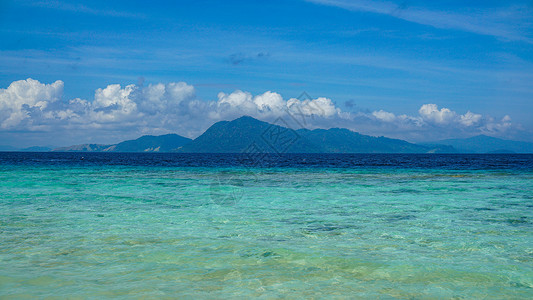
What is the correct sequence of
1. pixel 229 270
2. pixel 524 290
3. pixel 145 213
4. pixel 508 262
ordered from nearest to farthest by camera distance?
pixel 524 290, pixel 229 270, pixel 508 262, pixel 145 213

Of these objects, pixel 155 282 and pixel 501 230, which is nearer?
pixel 155 282

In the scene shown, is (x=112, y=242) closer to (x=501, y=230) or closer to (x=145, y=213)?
(x=145, y=213)

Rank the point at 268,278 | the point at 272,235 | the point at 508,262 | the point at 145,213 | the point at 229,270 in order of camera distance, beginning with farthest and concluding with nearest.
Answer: the point at 145,213 < the point at 272,235 < the point at 508,262 < the point at 229,270 < the point at 268,278

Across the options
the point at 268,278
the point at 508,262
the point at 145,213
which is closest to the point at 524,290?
the point at 508,262

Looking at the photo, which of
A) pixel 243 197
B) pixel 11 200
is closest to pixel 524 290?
pixel 243 197

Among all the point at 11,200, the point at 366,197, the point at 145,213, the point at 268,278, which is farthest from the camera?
the point at 366,197

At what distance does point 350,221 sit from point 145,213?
925 cm

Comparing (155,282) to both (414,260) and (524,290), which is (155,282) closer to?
(414,260)

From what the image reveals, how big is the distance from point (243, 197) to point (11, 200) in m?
13.3

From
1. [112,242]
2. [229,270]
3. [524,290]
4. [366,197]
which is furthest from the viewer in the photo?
[366,197]

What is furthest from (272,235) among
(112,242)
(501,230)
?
(501,230)

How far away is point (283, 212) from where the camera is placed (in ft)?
61.3

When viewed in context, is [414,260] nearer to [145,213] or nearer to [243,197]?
[145,213]

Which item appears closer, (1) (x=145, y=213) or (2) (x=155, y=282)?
(2) (x=155, y=282)
